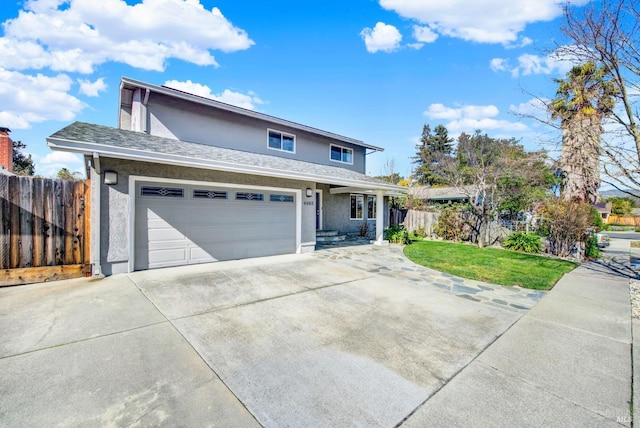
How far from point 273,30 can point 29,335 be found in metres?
11.4

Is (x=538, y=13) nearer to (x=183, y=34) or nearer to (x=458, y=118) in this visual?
(x=183, y=34)

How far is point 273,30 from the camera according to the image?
10.6 m

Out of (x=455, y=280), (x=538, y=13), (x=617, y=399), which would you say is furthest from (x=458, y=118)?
(x=617, y=399)

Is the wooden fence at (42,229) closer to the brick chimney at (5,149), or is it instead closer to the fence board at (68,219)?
the fence board at (68,219)

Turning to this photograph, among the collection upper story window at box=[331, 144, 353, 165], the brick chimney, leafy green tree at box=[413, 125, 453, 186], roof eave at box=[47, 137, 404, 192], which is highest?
leafy green tree at box=[413, 125, 453, 186]

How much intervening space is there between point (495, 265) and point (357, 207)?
8401 mm

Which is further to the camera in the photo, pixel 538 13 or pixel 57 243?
pixel 538 13

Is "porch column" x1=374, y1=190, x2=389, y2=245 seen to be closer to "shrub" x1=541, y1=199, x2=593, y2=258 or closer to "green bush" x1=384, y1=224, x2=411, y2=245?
"green bush" x1=384, y1=224, x2=411, y2=245

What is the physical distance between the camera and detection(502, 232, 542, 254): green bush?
37.0ft

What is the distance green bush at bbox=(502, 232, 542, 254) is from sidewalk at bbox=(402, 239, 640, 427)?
7.01 m

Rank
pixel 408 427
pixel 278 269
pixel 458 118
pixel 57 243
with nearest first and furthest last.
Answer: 1. pixel 408 427
2. pixel 57 243
3. pixel 278 269
4. pixel 458 118

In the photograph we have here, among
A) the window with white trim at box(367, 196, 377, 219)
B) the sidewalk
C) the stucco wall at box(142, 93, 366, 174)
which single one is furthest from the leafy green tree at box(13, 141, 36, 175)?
the sidewalk

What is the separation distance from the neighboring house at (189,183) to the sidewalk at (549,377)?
6.71 meters

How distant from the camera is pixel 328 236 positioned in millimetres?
13516
